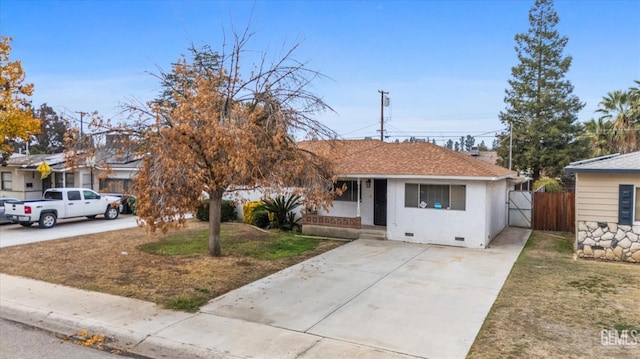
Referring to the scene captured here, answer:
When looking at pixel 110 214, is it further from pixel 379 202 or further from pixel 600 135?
pixel 600 135

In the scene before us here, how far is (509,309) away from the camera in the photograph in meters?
7.59

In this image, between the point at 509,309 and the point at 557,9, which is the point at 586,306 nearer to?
the point at 509,309

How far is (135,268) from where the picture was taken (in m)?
10.6

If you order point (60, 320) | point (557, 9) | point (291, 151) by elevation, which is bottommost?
point (60, 320)

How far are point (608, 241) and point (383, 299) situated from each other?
7.95m

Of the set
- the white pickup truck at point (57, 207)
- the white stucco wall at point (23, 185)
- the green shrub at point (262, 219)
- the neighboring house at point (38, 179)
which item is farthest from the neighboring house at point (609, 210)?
the white stucco wall at point (23, 185)

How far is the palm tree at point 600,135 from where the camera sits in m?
30.9

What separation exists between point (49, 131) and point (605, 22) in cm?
5912

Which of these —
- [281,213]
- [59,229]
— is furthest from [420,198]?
[59,229]

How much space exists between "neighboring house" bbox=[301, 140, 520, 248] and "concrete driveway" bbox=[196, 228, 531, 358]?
1588 mm

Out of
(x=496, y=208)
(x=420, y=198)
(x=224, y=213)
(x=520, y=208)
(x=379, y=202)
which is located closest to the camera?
(x=420, y=198)

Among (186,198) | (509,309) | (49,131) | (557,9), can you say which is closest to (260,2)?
(186,198)

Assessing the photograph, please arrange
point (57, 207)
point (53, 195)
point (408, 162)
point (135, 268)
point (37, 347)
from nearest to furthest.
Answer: point (37, 347)
point (135, 268)
point (408, 162)
point (57, 207)
point (53, 195)

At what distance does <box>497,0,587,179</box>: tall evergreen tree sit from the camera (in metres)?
33.8
